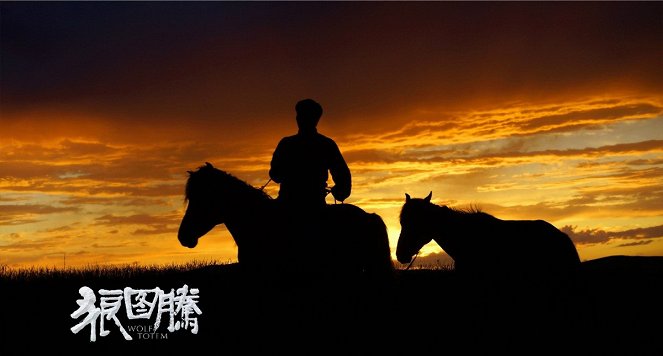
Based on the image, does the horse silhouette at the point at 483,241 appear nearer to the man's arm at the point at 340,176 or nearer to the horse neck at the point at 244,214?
the man's arm at the point at 340,176

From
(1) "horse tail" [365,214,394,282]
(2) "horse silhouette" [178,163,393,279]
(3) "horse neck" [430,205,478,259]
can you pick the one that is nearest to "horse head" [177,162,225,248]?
(2) "horse silhouette" [178,163,393,279]

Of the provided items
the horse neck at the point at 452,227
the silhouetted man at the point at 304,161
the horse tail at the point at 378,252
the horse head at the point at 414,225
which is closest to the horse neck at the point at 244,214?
the silhouetted man at the point at 304,161

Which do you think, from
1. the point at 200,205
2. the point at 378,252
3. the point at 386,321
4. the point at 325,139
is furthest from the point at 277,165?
the point at 386,321

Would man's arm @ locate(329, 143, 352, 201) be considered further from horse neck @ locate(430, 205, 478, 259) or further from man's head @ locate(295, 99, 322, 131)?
horse neck @ locate(430, 205, 478, 259)

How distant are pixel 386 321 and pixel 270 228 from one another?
228cm

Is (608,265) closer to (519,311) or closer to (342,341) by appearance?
(519,311)

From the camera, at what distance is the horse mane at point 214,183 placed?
9039 mm

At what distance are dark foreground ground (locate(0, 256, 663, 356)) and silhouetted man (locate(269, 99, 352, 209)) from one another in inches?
44.2

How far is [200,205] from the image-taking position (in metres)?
9.11

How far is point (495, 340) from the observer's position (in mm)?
10633

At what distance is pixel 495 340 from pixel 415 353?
5.24 feet

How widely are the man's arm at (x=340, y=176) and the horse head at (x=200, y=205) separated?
1.52 metres

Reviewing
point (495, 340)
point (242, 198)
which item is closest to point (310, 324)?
point (242, 198)

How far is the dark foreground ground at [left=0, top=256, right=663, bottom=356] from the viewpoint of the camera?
29.4 ft
